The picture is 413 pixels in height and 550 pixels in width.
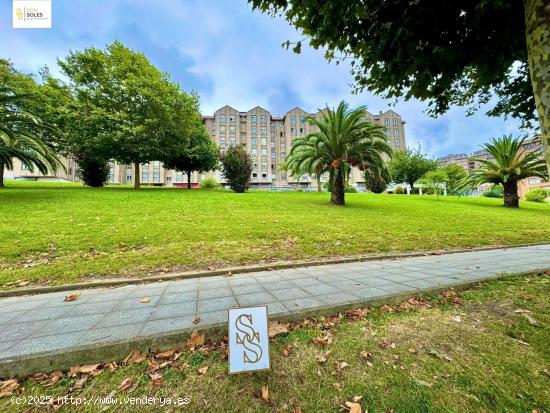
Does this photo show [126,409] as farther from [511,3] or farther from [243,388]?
[511,3]

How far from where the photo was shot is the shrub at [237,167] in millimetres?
22406

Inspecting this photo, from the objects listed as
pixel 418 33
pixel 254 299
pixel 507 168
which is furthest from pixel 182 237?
pixel 507 168

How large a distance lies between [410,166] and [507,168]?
700 inches

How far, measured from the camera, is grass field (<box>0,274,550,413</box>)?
174cm

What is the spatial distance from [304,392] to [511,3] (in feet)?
16.7

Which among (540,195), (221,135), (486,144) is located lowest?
(540,195)

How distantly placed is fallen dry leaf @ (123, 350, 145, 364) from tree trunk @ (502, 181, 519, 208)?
2539 centimetres

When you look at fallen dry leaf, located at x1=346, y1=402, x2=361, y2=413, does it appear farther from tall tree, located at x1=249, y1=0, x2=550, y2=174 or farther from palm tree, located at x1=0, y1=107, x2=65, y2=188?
palm tree, located at x1=0, y1=107, x2=65, y2=188

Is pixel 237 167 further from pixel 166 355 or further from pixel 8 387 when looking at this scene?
pixel 8 387

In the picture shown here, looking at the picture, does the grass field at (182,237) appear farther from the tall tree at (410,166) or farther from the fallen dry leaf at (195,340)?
the tall tree at (410,166)

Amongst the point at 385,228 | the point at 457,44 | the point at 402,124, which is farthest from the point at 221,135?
the point at 457,44

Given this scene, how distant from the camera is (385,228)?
8.71 metres

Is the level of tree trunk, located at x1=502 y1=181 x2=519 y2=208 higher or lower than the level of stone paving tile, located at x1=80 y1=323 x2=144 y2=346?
higher

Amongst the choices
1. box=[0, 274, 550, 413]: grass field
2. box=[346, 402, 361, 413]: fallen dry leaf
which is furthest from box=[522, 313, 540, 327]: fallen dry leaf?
box=[346, 402, 361, 413]: fallen dry leaf
